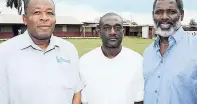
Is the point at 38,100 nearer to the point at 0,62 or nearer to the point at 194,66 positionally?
the point at 0,62

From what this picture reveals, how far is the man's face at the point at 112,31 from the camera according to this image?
15.5 feet

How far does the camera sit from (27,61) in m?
3.89

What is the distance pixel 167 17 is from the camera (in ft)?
15.9

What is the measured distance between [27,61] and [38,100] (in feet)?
1.39

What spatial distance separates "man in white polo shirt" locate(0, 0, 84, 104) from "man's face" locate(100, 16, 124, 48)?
0.71 meters

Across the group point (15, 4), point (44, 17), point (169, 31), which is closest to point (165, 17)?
point (169, 31)

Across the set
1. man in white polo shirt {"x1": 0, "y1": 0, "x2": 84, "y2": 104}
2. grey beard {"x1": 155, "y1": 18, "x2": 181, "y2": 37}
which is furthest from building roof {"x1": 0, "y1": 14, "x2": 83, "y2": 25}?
man in white polo shirt {"x1": 0, "y1": 0, "x2": 84, "y2": 104}

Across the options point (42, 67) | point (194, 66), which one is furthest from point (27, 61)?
point (194, 66)

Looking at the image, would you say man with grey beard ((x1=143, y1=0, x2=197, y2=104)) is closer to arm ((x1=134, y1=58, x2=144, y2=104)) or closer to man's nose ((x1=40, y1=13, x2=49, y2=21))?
arm ((x1=134, y1=58, x2=144, y2=104))

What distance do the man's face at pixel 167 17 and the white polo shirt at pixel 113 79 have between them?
54cm

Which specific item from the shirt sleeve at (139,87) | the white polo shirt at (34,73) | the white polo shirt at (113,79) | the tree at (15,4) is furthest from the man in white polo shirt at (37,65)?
the tree at (15,4)

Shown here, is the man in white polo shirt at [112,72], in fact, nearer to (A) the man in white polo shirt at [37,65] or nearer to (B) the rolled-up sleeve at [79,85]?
(B) the rolled-up sleeve at [79,85]

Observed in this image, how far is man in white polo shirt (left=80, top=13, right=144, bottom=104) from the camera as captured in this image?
4664mm

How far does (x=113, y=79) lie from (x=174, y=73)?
76cm
